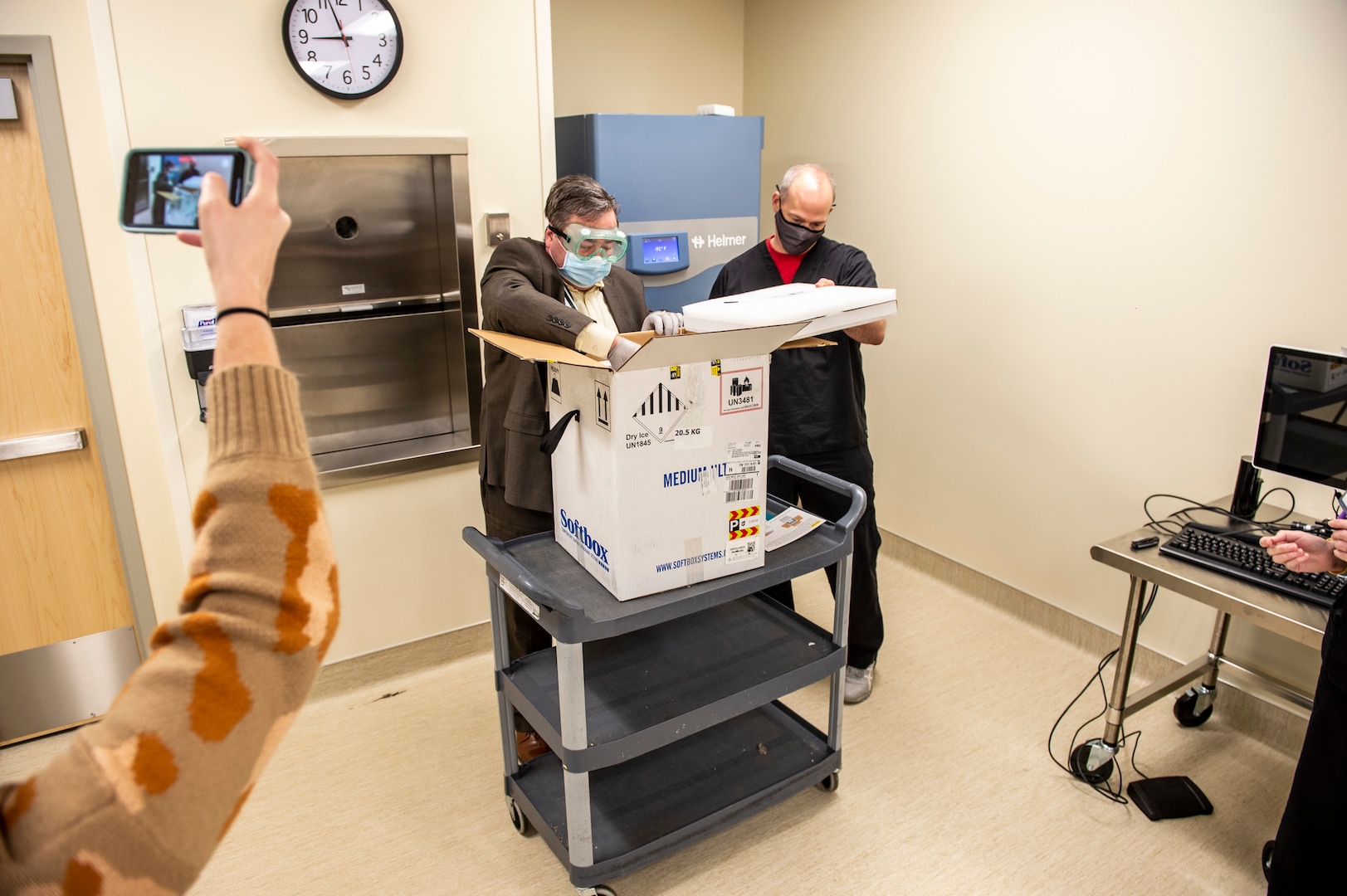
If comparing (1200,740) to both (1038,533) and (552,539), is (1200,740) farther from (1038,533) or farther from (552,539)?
(552,539)

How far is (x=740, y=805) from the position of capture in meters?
2.05

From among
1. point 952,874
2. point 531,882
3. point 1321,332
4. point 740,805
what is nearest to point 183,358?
point 531,882

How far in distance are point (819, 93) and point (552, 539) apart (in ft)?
8.57

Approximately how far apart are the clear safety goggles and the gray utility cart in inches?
27.6

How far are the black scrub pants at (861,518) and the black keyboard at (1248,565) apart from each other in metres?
0.82

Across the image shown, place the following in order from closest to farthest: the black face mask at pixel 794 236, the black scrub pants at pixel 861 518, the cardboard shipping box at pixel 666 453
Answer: the cardboard shipping box at pixel 666 453 → the black face mask at pixel 794 236 → the black scrub pants at pixel 861 518

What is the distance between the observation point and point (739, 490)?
1735mm

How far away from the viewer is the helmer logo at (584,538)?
1723mm

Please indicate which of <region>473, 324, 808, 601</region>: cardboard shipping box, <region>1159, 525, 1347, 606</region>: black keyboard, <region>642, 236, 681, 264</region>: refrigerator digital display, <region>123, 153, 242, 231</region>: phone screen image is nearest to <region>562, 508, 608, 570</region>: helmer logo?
<region>473, 324, 808, 601</region>: cardboard shipping box

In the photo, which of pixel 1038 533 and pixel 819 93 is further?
→ pixel 819 93

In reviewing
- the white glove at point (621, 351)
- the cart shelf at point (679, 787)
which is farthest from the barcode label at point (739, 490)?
the cart shelf at point (679, 787)

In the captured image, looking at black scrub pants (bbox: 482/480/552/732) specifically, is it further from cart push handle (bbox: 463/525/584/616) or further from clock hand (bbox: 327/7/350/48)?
clock hand (bbox: 327/7/350/48)

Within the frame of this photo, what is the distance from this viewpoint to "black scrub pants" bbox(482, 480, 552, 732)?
86.1 inches

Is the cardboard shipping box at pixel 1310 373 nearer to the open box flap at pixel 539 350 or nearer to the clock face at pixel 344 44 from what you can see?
the open box flap at pixel 539 350
